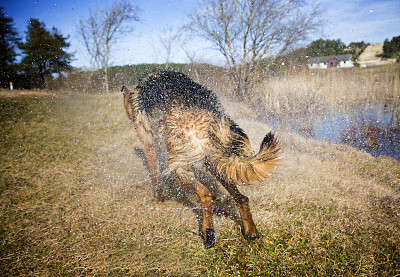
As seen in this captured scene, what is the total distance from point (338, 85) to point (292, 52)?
1799 mm

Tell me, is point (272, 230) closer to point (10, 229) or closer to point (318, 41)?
point (10, 229)

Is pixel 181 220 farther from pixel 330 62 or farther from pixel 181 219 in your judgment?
pixel 330 62

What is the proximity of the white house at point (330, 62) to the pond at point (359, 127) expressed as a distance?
136cm

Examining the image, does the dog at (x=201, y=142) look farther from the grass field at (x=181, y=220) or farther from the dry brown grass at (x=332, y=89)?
the dry brown grass at (x=332, y=89)

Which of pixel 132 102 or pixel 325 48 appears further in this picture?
pixel 325 48

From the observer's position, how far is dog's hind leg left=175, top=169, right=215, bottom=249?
245 cm

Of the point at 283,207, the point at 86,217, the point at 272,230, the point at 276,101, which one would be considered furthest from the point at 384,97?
the point at 86,217

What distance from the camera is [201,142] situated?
2.53m

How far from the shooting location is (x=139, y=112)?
140 inches

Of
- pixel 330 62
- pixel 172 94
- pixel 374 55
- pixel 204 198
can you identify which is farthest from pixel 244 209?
pixel 374 55

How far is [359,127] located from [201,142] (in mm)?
5747

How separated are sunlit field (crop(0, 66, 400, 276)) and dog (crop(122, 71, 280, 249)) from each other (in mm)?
342

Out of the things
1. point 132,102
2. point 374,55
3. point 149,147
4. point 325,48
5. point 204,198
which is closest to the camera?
point 204,198

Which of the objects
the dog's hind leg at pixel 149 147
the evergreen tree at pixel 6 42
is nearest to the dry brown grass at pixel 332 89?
the dog's hind leg at pixel 149 147
